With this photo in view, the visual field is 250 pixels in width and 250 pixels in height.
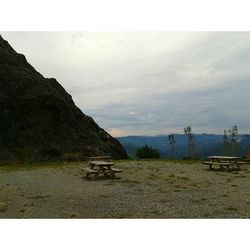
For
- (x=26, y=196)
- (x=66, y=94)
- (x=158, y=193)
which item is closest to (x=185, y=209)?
(x=158, y=193)

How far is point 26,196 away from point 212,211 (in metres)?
8.34

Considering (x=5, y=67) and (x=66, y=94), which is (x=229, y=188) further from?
(x=66, y=94)

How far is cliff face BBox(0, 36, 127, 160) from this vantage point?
60938 millimetres

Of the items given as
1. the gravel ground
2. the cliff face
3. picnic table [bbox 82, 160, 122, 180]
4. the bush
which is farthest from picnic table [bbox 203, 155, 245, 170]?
the cliff face

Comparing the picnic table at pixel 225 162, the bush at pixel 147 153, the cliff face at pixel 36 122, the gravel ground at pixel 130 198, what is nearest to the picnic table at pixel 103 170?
the gravel ground at pixel 130 198

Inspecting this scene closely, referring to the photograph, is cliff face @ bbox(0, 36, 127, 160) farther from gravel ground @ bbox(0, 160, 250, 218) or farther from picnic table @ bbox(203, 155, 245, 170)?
gravel ground @ bbox(0, 160, 250, 218)

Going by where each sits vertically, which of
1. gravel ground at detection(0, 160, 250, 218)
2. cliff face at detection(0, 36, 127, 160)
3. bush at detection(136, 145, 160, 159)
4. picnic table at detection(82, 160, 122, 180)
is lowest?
gravel ground at detection(0, 160, 250, 218)

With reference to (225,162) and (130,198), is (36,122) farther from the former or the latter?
(130,198)

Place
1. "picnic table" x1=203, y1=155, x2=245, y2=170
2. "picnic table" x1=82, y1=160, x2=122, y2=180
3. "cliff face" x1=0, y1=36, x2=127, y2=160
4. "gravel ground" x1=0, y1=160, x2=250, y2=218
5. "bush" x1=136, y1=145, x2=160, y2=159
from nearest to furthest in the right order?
"gravel ground" x1=0, y1=160, x2=250, y2=218 < "picnic table" x1=82, y1=160, x2=122, y2=180 < "picnic table" x1=203, y1=155, x2=245, y2=170 < "bush" x1=136, y1=145, x2=160, y2=159 < "cliff face" x1=0, y1=36, x2=127, y2=160

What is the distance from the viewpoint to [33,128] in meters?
67.7

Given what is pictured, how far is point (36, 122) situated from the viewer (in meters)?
69.3

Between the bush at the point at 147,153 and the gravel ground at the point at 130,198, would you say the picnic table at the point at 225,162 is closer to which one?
the gravel ground at the point at 130,198

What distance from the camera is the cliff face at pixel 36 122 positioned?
60938mm

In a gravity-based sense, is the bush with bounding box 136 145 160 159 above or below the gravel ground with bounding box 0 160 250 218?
above
